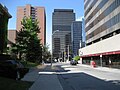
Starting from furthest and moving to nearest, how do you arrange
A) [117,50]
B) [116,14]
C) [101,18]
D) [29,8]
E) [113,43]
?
[29,8]
[101,18]
[116,14]
[113,43]
[117,50]

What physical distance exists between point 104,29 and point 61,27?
10336 centimetres

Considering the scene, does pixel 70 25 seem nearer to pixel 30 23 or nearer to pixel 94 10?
pixel 94 10

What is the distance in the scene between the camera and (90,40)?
92375mm

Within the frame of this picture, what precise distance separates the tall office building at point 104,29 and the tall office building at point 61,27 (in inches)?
2787

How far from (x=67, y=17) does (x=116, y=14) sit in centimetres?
12159

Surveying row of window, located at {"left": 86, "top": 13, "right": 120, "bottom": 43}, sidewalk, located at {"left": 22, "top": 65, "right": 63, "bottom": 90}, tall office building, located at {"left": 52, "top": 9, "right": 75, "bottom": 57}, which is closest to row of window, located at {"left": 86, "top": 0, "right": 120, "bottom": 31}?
row of window, located at {"left": 86, "top": 13, "right": 120, "bottom": 43}

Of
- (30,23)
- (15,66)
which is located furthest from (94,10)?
(15,66)

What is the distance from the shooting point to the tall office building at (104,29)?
55.7 metres

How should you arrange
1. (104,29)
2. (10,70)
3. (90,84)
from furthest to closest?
(104,29) < (10,70) < (90,84)

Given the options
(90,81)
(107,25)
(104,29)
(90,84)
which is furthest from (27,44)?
(90,84)

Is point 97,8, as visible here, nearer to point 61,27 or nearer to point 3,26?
point 3,26

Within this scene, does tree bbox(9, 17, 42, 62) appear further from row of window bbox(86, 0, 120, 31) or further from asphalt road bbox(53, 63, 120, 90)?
asphalt road bbox(53, 63, 120, 90)

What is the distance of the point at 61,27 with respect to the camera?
17462 cm

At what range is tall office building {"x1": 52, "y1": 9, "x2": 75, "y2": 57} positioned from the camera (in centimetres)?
16800
